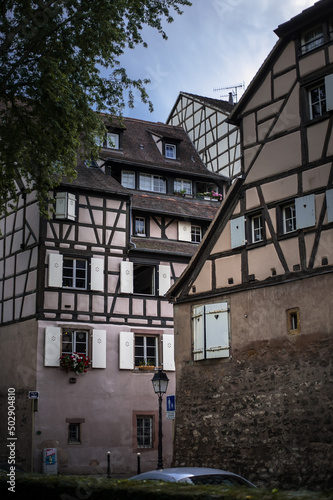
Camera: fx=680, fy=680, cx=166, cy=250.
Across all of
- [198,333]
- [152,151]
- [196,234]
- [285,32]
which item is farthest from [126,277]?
[285,32]

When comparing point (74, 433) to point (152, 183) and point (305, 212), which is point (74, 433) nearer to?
point (152, 183)

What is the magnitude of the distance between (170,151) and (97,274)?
30.5 ft

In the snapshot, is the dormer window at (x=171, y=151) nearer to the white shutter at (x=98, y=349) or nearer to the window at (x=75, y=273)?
the window at (x=75, y=273)

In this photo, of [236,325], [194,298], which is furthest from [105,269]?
[236,325]

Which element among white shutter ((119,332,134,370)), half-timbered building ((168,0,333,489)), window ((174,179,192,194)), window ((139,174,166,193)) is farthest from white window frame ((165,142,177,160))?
half-timbered building ((168,0,333,489))

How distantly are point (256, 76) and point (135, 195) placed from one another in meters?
11.3

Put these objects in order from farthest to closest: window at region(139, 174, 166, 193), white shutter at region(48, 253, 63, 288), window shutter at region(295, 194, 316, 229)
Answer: window at region(139, 174, 166, 193)
white shutter at region(48, 253, 63, 288)
window shutter at region(295, 194, 316, 229)

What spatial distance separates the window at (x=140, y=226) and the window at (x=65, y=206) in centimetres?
314

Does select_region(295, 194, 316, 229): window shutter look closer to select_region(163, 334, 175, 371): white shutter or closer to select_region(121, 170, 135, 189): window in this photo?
select_region(163, 334, 175, 371): white shutter

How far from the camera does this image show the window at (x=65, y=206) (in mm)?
24250

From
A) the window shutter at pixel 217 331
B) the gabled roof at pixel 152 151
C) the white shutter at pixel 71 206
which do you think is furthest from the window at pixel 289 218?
the gabled roof at pixel 152 151

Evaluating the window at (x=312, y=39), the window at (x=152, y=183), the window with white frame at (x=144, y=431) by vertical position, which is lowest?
the window with white frame at (x=144, y=431)

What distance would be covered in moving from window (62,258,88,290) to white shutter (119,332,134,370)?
230 cm

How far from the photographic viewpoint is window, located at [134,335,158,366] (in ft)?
81.9
